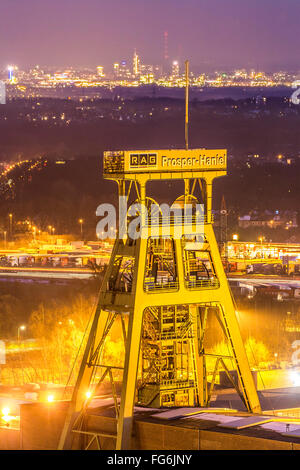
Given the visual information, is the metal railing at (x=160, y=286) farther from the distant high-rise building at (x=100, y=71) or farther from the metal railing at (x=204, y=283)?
the distant high-rise building at (x=100, y=71)

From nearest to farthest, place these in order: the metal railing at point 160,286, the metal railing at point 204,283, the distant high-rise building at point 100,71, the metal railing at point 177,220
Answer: the metal railing at point 160,286 → the metal railing at point 177,220 → the metal railing at point 204,283 → the distant high-rise building at point 100,71

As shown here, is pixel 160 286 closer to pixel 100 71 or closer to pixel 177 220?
pixel 177 220

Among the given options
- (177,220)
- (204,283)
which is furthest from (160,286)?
(177,220)

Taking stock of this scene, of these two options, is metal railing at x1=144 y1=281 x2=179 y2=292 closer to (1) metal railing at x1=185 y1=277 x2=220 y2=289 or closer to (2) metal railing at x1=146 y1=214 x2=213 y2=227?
(1) metal railing at x1=185 y1=277 x2=220 y2=289

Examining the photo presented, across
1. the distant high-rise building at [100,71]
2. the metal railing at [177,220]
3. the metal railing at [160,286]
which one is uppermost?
the distant high-rise building at [100,71]

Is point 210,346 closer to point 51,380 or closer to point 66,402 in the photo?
point 51,380

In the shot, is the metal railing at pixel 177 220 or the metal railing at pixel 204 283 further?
the metal railing at pixel 204 283

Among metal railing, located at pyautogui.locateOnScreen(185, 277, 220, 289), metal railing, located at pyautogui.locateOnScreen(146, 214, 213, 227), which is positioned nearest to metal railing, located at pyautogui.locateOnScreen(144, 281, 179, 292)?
metal railing, located at pyautogui.locateOnScreen(185, 277, 220, 289)

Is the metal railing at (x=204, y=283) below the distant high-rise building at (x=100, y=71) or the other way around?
below

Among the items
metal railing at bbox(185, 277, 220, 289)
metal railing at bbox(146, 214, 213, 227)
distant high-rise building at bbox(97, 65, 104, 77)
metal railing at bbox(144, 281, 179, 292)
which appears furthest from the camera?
distant high-rise building at bbox(97, 65, 104, 77)

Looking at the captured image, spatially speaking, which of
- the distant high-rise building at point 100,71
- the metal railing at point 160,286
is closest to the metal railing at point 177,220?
the metal railing at point 160,286

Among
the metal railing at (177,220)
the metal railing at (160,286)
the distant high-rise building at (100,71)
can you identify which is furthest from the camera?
the distant high-rise building at (100,71)
